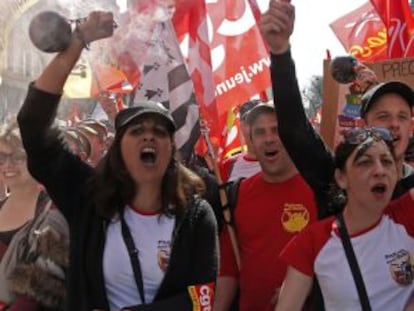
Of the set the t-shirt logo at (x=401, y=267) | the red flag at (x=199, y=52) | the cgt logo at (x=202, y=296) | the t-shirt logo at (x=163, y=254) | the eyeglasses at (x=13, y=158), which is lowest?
the cgt logo at (x=202, y=296)

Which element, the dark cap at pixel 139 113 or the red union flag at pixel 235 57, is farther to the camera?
the red union flag at pixel 235 57

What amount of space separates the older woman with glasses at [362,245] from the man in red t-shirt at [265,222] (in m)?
0.67

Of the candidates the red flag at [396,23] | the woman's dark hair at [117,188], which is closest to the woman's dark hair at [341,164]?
the woman's dark hair at [117,188]

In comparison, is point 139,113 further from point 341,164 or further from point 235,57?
point 235,57

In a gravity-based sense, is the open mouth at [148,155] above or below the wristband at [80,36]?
below

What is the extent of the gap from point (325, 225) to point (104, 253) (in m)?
0.81

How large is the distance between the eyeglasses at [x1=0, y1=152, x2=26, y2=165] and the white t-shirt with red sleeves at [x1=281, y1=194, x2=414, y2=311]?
177 cm

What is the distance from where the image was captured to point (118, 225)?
296 cm

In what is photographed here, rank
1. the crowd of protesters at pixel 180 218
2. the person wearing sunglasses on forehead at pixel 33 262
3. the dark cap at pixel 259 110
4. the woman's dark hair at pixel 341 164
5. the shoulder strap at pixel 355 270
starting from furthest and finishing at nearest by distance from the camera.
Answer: the dark cap at pixel 259 110 < the person wearing sunglasses on forehead at pixel 33 262 < the woman's dark hair at pixel 341 164 < the crowd of protesters at pixel 180 218 < the shoulder strap at pixel 355 270

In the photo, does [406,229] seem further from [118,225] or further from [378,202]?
[118,225]

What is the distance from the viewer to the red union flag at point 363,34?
7.18 metres

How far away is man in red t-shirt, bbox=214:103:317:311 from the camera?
11.6ft

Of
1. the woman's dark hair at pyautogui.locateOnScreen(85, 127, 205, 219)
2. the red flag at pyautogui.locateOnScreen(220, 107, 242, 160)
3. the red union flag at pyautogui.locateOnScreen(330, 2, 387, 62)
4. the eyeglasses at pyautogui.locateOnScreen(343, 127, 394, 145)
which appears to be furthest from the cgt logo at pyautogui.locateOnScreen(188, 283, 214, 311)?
the red union flag at pyautogui.locateOnScreen(330, 2, 387, 62)

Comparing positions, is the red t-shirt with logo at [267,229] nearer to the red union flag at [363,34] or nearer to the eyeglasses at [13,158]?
the eyeglasses at [13,158]
